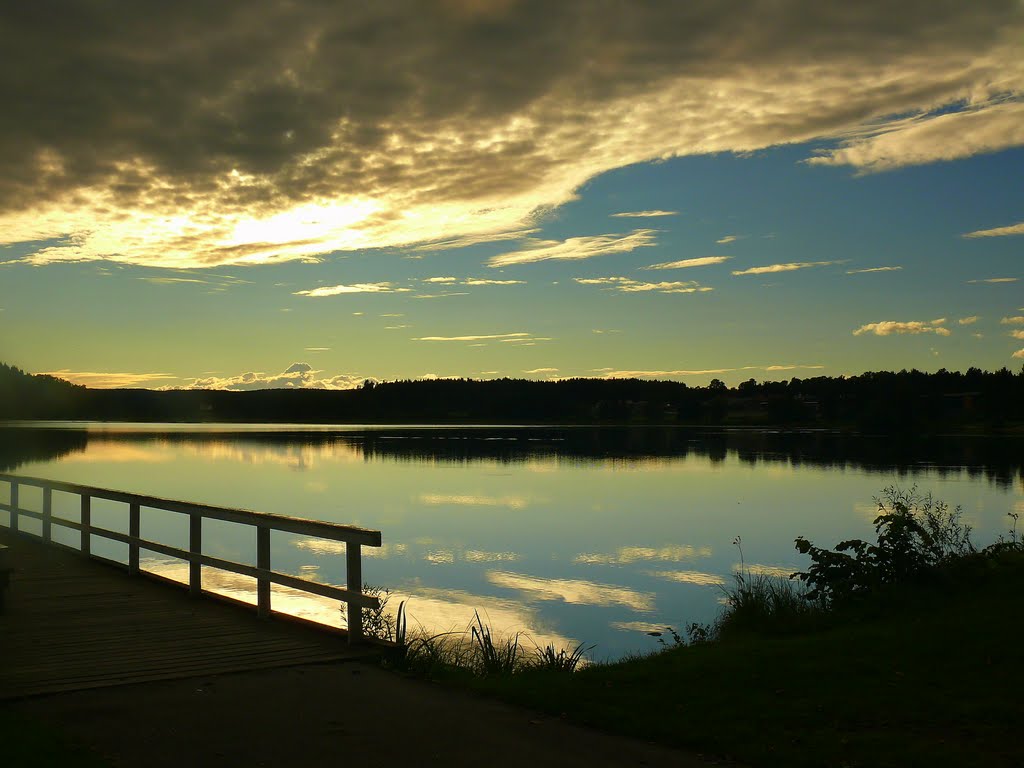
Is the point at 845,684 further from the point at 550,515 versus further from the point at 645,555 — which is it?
the point at 550,515

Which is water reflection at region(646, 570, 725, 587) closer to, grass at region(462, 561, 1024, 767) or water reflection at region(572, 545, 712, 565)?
water reflection at region(572, 545, 712, 565)

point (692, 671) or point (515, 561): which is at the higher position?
point (692, 671)

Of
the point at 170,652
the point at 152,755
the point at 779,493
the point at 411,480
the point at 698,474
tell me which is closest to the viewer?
the point at 152,755

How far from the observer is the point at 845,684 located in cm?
802

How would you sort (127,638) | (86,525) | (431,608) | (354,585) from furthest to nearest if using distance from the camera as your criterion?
(431,608), (86,525), (127,638), (354,585)

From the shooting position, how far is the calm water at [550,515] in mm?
21062

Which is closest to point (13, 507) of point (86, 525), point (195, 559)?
point (86, 525)

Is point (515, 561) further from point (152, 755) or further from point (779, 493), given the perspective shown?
point (779, 493)

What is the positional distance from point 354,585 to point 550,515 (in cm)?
2939

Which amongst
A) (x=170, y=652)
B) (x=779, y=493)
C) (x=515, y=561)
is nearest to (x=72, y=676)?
(x=170, y=652)

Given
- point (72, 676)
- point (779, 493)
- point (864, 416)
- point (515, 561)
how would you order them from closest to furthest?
point (72, 676)
point (515, 561)
point (779, 493)
point (864, 416)

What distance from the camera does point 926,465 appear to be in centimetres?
6450

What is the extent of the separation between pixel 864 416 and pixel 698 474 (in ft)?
338

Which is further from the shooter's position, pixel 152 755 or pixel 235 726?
pixel 235 726
